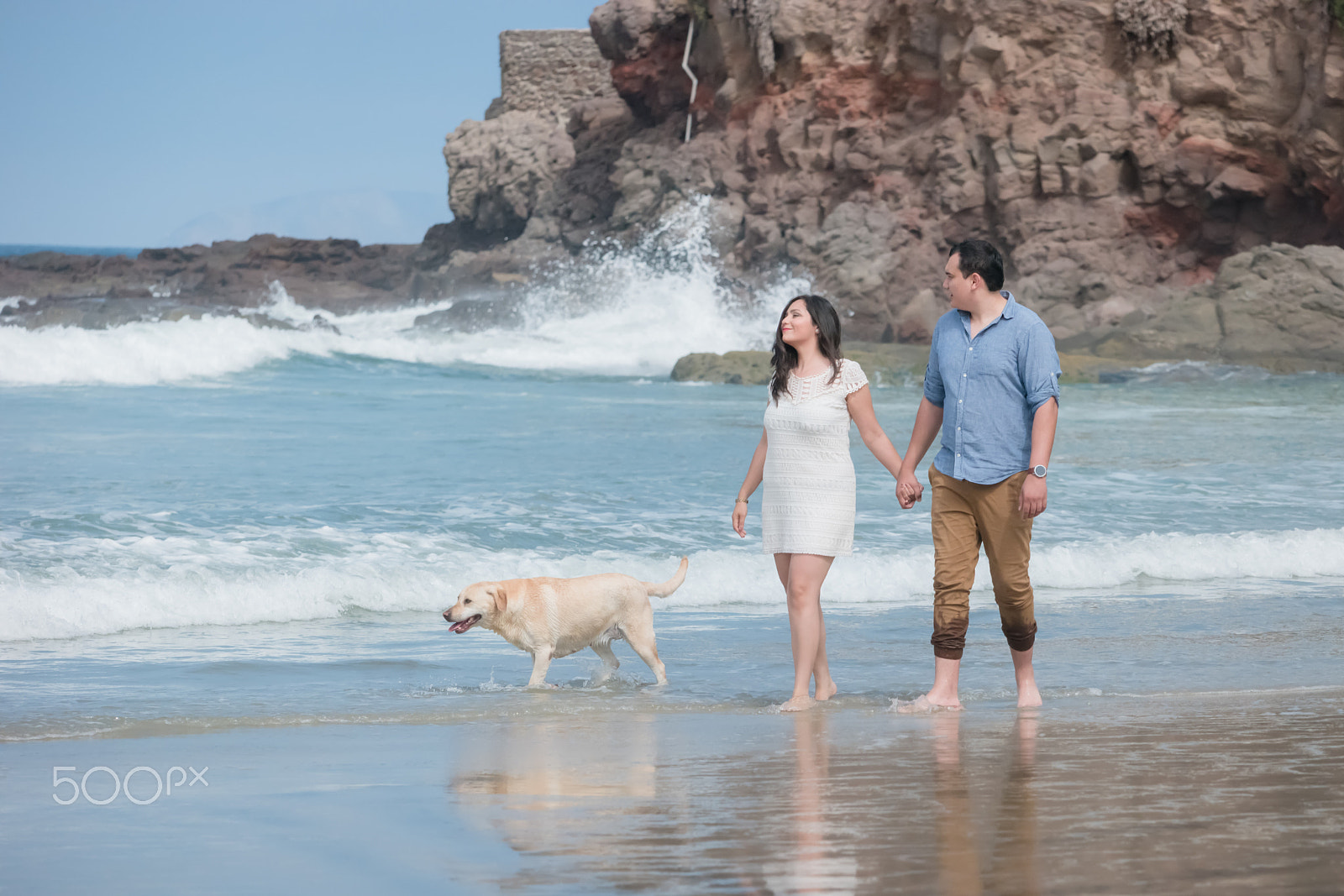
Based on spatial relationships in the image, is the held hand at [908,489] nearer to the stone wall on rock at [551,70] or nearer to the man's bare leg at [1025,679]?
the man's bare leg at [1025,679]

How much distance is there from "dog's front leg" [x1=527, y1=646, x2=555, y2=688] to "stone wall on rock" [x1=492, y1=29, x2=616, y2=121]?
151ft

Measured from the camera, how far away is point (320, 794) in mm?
3758

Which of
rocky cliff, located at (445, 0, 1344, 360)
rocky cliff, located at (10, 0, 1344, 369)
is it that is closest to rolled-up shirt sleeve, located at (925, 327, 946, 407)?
rocky cliff, located at (10, 0, 1344, 369)

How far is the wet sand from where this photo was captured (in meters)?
2.91

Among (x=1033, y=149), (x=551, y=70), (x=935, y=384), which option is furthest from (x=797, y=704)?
(x=551, y=70)

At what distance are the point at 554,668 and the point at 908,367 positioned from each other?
60.3 feet

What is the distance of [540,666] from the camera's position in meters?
5.85

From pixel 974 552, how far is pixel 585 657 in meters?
2.68

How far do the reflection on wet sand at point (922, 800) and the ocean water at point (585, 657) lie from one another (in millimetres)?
18

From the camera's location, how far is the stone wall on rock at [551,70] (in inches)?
1972

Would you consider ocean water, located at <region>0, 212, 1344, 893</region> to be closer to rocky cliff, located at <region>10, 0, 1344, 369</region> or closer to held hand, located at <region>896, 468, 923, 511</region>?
held hand, located at <region>896, 468, 923, 511</region>

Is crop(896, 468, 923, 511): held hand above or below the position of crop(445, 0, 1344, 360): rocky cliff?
below

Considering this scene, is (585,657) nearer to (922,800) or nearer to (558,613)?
(558,613)

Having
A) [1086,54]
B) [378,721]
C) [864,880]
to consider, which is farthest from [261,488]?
[1086,54]
